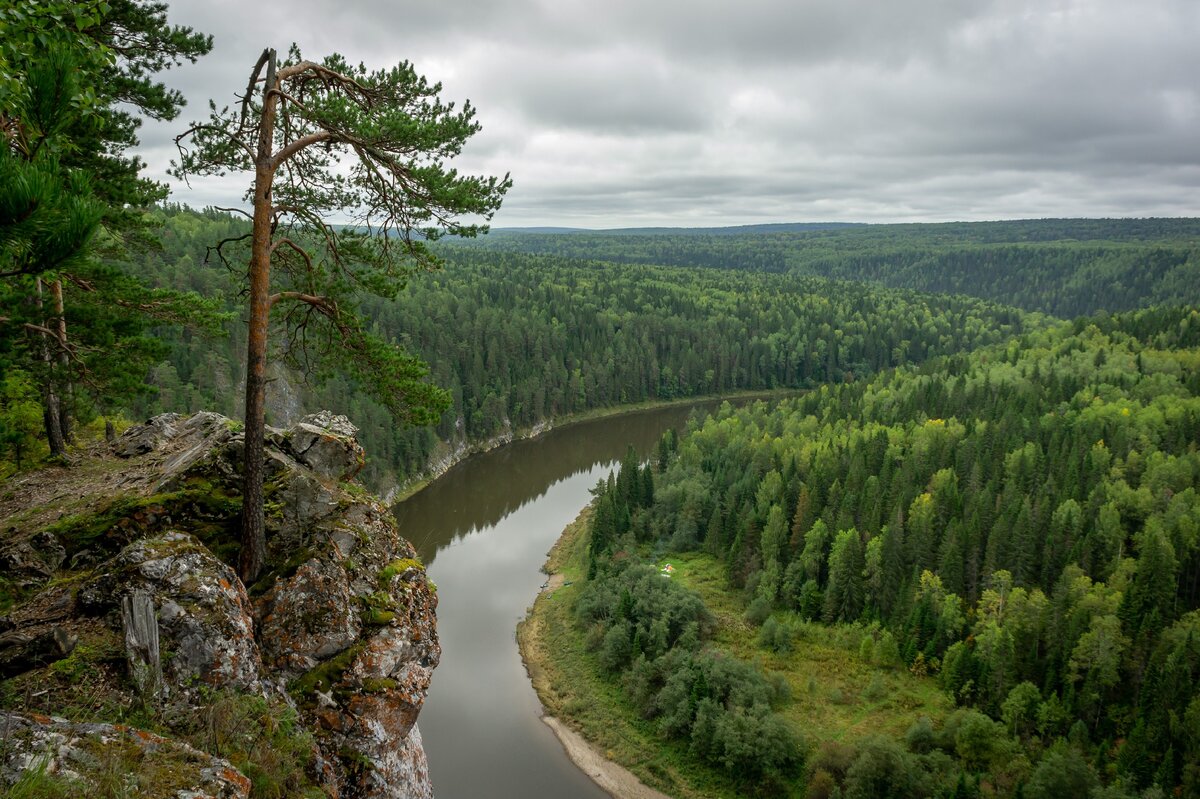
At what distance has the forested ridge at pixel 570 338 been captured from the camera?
62.9 m

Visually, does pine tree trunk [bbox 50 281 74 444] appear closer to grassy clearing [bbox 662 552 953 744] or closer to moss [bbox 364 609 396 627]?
moss [bbox 364 609 396 627]

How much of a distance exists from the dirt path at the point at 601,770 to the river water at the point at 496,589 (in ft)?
1.25

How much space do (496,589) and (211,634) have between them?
122ft

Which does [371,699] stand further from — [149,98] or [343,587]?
[149,98]

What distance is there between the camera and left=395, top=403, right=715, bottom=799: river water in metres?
28.1

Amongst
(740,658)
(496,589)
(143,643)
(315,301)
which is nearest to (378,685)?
(143,643)

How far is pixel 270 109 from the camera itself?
353 inches

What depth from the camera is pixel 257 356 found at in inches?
368

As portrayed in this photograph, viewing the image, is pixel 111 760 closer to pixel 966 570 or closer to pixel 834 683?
pixel 834 683

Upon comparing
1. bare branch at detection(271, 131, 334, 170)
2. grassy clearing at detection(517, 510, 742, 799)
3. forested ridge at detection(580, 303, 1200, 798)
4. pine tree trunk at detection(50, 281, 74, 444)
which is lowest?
grassy clearing at detection(517, 510, 742, 799)

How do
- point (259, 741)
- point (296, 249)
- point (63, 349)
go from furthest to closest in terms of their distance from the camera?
1. point (63, 349)
2. point (296, 249)
3. point (259, 741)

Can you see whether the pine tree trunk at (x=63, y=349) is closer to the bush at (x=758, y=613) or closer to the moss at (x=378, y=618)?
the moss at (x=378, y=618)

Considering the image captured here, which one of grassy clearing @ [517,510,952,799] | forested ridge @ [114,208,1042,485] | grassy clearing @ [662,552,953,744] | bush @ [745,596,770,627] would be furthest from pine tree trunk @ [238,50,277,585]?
forested ridge @ [114,208,1042,485]

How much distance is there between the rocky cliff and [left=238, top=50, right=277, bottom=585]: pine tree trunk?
0.34 meters
